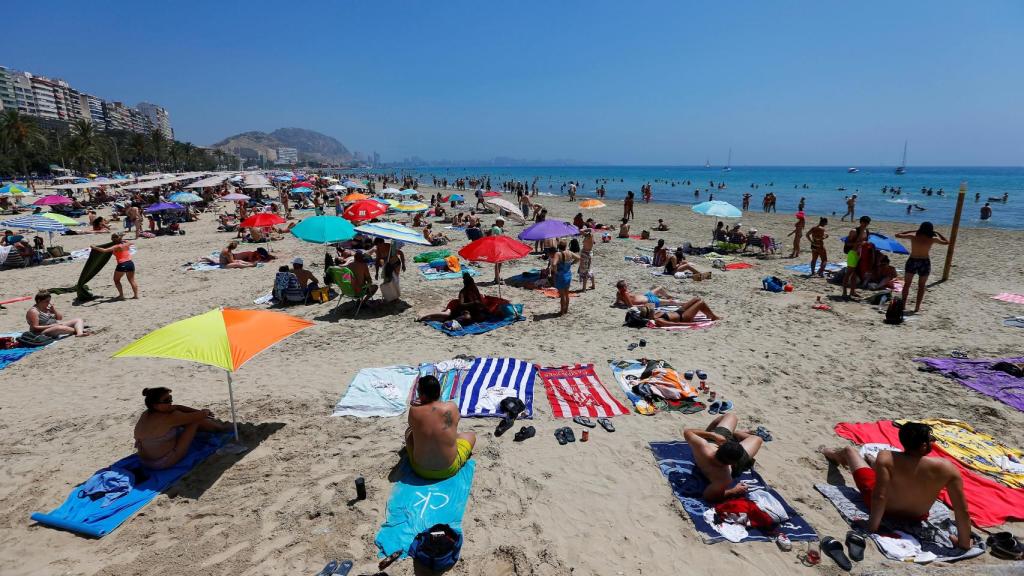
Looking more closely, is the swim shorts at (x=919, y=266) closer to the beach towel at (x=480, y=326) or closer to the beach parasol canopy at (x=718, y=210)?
the beach parasol canopy at (x=718, y=210)

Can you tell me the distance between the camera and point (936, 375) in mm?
6102

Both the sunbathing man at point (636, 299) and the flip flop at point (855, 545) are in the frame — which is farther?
the sunbathing man at point (636, 299)

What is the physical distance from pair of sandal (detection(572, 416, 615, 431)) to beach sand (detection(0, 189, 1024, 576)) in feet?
0.35

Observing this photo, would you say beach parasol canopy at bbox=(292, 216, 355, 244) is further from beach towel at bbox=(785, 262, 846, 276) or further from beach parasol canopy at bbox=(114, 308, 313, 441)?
beach towel at bbox=(785, 262, 846, 276)

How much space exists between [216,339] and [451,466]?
2.33 m

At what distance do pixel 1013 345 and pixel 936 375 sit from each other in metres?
2.35

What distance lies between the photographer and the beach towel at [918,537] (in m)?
3.30

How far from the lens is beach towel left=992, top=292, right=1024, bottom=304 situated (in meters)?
9.36

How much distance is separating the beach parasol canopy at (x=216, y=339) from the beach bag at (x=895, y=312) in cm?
954

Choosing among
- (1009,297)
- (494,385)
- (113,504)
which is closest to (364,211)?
Result: (494,385)

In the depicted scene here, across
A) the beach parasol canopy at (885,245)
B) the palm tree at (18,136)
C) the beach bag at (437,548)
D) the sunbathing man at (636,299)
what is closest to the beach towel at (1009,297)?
the beach parasol canopy at (885,245)

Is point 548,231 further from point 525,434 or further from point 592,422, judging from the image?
point 525,434

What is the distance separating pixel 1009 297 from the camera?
959cm

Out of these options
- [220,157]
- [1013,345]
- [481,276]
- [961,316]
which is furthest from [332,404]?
[220,157]
